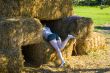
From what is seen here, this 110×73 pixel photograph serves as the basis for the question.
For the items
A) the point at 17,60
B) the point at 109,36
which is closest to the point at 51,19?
the point at 17,60

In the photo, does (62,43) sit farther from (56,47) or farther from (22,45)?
(22,45)

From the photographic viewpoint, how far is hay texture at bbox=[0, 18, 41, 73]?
8.84m

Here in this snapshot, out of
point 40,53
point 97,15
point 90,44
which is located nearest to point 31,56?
point 40,53

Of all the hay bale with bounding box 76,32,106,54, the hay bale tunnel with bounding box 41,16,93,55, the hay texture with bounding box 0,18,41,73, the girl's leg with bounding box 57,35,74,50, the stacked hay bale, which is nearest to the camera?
the hay texture with bounding box 0,18,41,73

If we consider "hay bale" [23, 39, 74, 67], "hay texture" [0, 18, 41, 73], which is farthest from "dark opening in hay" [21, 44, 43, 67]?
"hay texture" [0, 18, 41, 73]

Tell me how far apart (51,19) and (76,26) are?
2.54ft

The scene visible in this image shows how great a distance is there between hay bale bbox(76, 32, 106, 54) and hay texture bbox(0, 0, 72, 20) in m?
0.95

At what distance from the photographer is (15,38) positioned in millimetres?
9383

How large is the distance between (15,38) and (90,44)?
3689 millimetres

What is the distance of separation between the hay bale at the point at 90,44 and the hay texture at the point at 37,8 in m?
0.95

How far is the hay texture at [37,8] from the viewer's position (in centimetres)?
1035

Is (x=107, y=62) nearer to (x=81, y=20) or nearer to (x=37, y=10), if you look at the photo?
(x=81, y=20)

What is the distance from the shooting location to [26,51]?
10.8 meters

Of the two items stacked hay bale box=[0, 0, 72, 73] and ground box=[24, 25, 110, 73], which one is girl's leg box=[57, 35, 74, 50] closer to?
stacked hay bale box=[0, 0, 72, 73]
